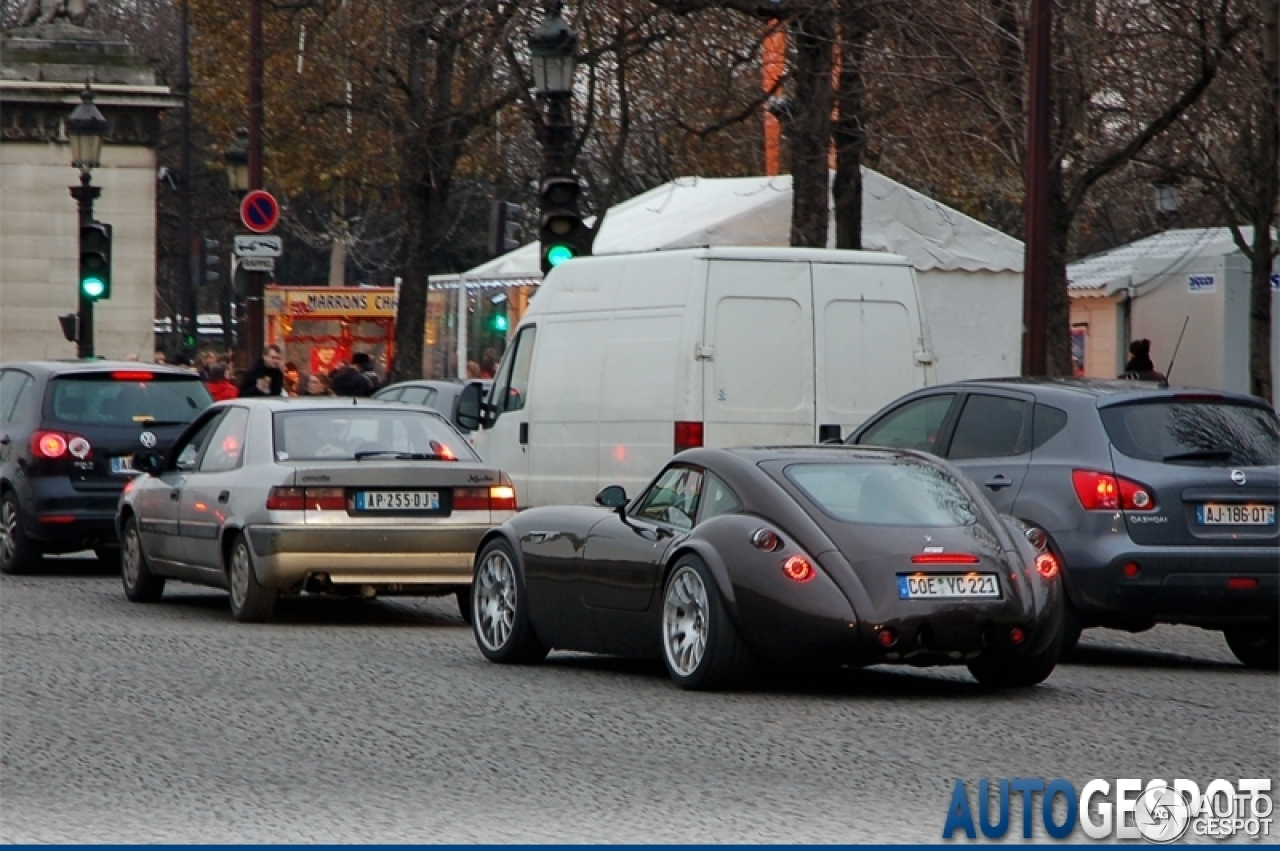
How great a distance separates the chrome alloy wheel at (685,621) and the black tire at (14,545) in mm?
8698

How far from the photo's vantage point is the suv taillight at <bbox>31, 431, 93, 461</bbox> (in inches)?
732

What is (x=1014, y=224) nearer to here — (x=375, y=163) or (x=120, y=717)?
(x=375, y=163)

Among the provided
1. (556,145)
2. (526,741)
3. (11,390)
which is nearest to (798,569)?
(526,741)

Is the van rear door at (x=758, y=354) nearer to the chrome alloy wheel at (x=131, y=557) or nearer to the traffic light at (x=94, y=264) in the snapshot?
the chrome alloy wheel at (x=131, y=557)

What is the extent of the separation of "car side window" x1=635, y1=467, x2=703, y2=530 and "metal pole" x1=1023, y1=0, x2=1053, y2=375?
22.9ft

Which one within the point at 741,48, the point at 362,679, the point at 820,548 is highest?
the point at 741,48

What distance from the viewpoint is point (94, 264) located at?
94.6ft

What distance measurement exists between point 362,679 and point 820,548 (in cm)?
241

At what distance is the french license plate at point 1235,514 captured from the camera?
12.4 meters

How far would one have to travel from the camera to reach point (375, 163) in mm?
41406

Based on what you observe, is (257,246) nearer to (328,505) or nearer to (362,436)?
(362,436)

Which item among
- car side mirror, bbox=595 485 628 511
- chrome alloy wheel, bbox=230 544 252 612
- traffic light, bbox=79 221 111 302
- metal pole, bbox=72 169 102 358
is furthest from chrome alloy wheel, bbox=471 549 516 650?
metal pole, bbox=72 169 102 358

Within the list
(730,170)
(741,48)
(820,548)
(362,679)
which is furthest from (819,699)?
(730,170)

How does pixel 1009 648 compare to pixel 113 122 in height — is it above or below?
below
